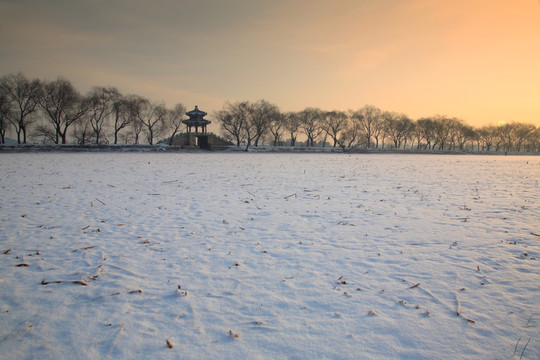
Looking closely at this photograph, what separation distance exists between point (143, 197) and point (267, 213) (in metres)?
4.82

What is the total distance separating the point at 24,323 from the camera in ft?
9.19

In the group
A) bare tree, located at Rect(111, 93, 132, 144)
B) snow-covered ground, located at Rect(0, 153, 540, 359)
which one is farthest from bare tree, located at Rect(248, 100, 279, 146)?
snow-covered ground, located at Rect(0, 153, 540, 359)

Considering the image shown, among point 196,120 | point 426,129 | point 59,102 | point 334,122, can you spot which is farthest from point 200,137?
point 426,129

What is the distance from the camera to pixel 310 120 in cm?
7556

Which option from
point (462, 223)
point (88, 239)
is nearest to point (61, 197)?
point (88, 239)

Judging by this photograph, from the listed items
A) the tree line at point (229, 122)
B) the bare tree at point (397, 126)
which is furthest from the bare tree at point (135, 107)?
the bare tree at point (397, 126)

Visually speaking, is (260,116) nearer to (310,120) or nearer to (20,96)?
(310,120)

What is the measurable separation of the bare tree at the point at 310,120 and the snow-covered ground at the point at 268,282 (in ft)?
230

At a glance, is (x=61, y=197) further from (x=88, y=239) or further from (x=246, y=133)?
(x=246, y=133)

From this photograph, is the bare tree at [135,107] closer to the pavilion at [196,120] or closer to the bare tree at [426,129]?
the pavilion at [196,120]

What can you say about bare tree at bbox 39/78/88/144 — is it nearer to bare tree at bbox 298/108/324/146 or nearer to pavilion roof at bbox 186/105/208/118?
pavilion roof at bbox 186/105/208/118

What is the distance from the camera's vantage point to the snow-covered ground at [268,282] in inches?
102

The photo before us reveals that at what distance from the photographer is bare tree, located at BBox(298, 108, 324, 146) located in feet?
246

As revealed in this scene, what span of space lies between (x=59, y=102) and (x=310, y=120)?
58.8 meters
